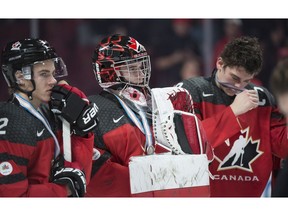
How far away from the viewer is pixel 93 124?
364 centimetres

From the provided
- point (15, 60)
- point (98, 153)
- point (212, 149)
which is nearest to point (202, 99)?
point (212, 149)

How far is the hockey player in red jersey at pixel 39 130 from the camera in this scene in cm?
349

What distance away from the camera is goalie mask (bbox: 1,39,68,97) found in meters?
3.64

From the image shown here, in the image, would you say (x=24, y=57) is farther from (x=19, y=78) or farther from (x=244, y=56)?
(x=244, y=56)

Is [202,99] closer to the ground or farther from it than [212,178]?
farther from it

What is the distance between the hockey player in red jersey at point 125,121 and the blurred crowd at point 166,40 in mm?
2092

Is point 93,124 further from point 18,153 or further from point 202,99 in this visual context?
point 202,99

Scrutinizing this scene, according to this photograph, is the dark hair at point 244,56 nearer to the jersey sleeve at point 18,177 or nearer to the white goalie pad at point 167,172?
the white goalie pad at point 167,172

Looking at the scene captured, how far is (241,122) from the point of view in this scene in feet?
14.1

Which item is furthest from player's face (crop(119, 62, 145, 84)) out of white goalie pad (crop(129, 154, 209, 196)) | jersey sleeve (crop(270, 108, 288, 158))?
jersey sleeve (crop(270, 108, 288, 158))

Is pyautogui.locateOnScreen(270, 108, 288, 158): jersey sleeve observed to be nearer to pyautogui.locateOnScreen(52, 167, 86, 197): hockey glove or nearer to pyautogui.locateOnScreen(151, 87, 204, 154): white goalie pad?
pyautogui.locateOnScreen(151, 87, 204, 154): white goalie pad

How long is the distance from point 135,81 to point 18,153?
2.35 ft

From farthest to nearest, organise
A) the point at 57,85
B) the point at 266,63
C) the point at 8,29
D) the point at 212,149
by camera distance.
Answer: the point at 266,63
the point at 8,29
the point at 212,149
the point at 57,85

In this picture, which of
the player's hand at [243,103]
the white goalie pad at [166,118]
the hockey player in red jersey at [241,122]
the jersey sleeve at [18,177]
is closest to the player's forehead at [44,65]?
the jersey sleeve at [18,177]
